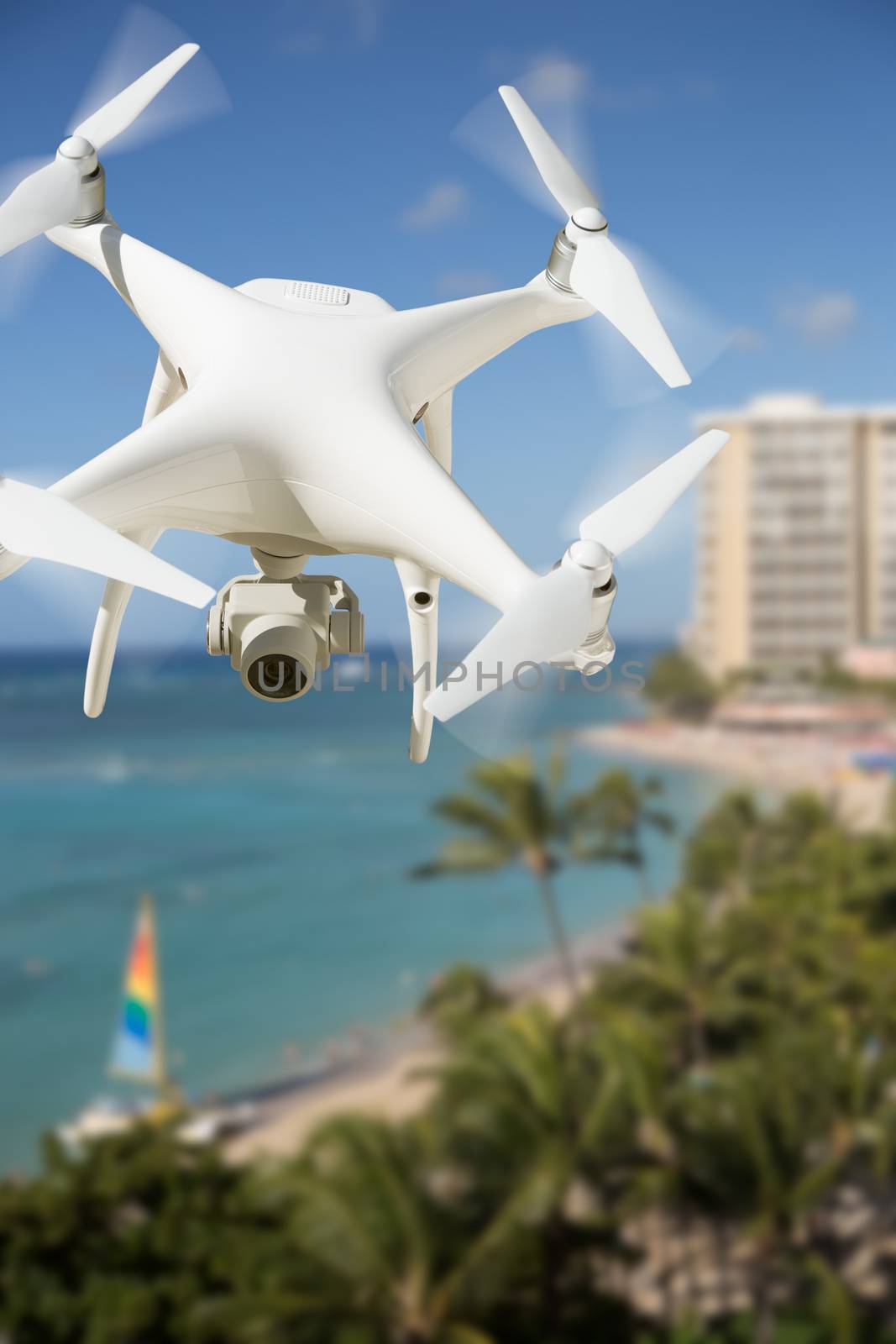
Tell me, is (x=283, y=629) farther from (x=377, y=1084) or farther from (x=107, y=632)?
(x=377, y=1084)

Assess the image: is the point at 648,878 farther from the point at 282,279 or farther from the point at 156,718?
the point at 282,279

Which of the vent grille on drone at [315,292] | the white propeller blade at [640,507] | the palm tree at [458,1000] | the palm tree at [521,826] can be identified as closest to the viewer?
the white propeller blade at [640,507]

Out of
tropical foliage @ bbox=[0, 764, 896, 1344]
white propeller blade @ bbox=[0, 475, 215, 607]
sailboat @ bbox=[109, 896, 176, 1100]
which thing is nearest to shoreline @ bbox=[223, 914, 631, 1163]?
sailboat @ bbox=[109, 896, 176, 1100]

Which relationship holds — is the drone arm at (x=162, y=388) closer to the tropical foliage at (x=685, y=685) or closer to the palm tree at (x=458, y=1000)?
the palm tree at (x=458, y=1000)

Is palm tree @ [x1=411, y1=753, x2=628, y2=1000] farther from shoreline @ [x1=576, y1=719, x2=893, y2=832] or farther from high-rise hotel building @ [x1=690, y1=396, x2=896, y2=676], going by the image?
high-rise hotel building @ [x1=690, y1=396, x2=896, y2=676]

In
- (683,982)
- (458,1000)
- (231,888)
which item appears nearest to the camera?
(683,982)

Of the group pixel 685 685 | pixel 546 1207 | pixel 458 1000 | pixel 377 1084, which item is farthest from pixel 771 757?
pixel 546 1207

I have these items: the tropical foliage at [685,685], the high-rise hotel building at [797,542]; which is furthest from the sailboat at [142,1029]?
the high-rise hotel building at [797,542]
